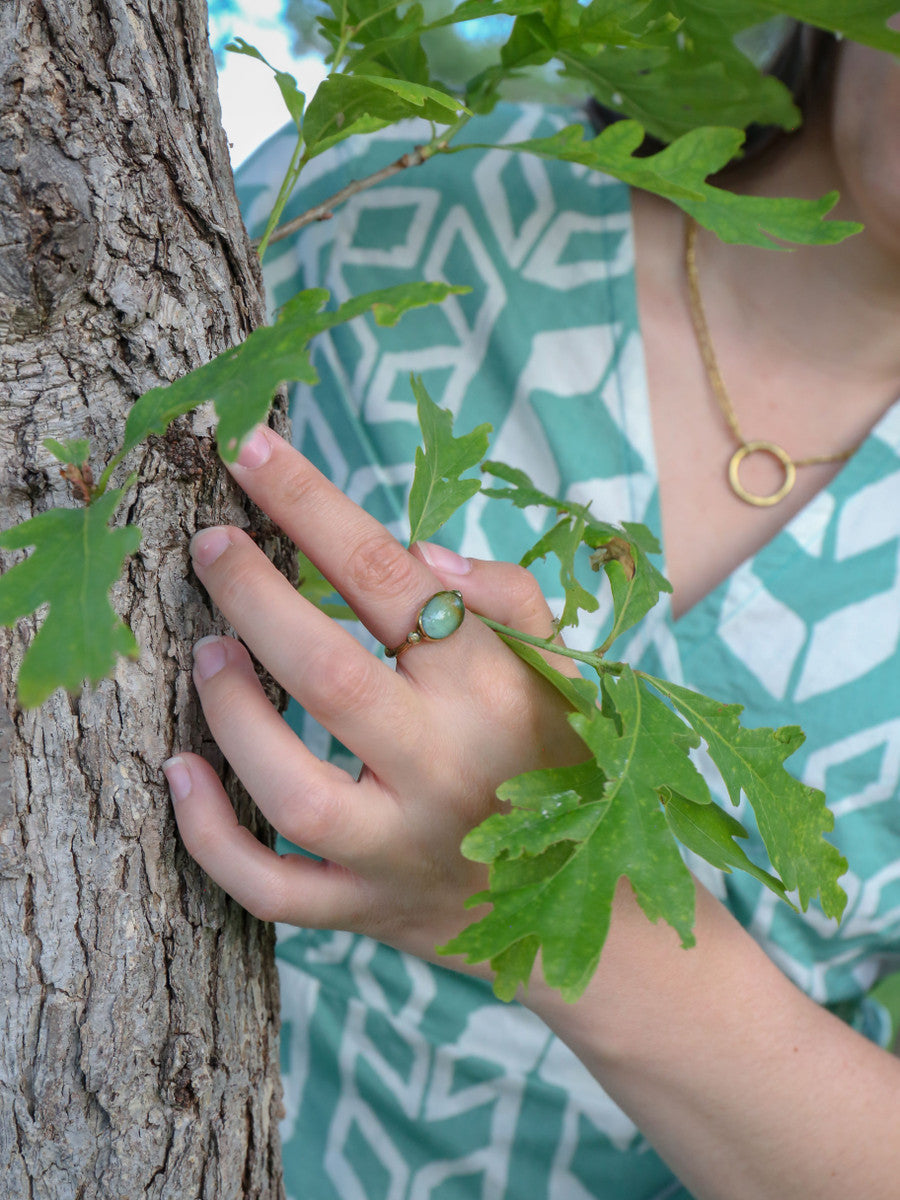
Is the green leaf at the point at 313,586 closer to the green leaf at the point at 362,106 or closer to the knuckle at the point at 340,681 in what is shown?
the knuckle at the point at 340,681

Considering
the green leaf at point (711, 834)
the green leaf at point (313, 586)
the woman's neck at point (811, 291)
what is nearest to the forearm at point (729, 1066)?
the green leaf at point (711, 834)

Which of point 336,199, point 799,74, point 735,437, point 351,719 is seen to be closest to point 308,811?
point 351,719

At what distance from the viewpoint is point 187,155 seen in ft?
2.01

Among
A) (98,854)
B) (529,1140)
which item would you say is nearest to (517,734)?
(98,854)

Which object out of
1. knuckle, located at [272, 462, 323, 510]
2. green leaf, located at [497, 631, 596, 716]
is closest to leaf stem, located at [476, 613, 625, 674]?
green leaf, located at [497, 631, 596, 716]

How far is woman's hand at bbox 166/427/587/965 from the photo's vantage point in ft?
1.95

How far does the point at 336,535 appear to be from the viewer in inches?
24.0

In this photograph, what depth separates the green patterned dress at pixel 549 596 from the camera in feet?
4.22

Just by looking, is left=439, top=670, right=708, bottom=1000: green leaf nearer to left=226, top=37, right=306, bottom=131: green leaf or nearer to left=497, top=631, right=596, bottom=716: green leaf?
left=497, top=631, right=596, bottom=716: green leaf

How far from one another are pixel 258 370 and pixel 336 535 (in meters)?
0.20

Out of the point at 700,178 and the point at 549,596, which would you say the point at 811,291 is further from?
the point at 700,178

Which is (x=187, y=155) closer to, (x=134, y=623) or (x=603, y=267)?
(x=134, y=623)

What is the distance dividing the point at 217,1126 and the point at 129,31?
0.78m

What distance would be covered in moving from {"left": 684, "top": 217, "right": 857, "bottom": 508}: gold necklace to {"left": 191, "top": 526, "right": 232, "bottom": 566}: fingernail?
1.00 metres
